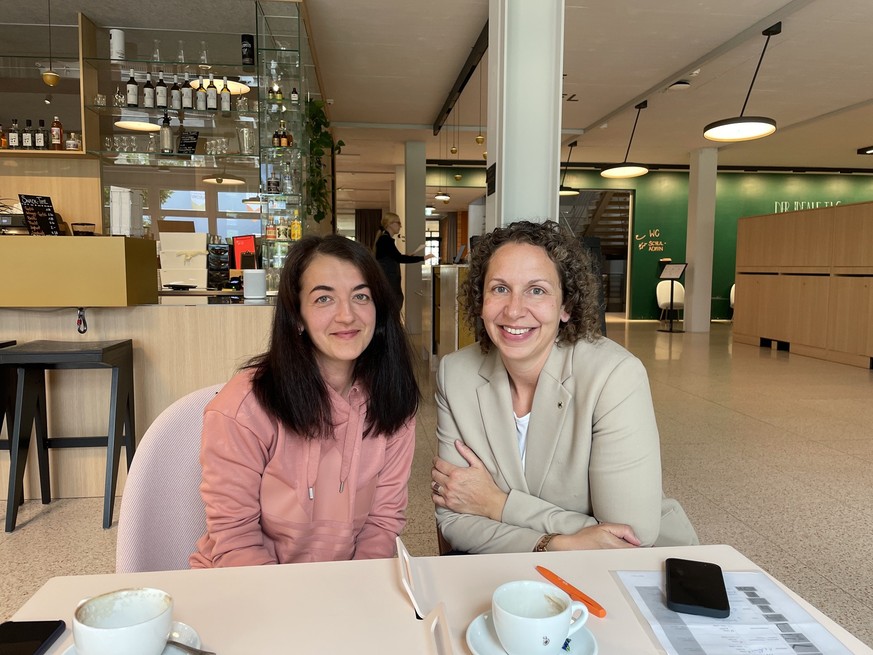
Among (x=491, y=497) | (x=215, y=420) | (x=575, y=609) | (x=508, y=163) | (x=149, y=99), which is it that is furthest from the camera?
(x=149, y=99)

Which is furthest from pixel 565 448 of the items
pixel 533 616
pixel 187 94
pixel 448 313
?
pixel 448 313

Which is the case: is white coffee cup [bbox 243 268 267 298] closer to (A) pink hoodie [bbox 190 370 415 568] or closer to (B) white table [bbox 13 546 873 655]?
(A) pink hoodie [bbox 190 370 415 568]

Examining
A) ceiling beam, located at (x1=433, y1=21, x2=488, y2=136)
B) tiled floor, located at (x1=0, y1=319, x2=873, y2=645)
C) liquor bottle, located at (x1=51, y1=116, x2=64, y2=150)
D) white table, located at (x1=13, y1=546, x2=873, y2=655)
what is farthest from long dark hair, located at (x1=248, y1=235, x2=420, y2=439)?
liquor bottle, located at (x1=51, y1=116, x2=64, y2=150)

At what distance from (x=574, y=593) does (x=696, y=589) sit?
19 cm

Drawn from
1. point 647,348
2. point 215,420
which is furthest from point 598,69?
point 215,420

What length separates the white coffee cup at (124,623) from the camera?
675 millimetres

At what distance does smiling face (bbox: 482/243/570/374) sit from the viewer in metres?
1.54

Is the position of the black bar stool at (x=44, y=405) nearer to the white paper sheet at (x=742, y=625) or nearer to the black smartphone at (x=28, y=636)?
the black smartphone at (x=28, y=636)

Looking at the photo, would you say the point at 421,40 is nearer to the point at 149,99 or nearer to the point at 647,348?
the point at 149,99

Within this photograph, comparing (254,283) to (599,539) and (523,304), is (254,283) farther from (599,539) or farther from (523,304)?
(599,539)

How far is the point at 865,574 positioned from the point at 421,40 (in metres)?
5.56

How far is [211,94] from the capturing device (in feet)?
15.7

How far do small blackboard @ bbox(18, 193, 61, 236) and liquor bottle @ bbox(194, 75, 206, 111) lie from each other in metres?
1.69

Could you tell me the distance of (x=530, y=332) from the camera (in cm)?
154
